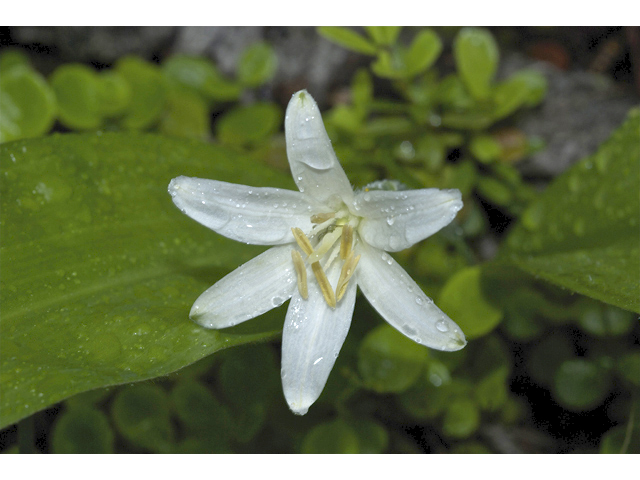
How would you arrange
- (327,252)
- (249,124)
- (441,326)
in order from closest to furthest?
(441,326)
(327,252)
(249,124)

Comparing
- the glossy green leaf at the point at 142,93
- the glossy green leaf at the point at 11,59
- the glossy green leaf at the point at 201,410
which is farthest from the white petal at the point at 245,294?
the glossy green leaf at the point at 11,59

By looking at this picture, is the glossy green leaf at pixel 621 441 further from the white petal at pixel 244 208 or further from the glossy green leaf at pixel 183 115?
the glossy green leaf at pixel 183 115

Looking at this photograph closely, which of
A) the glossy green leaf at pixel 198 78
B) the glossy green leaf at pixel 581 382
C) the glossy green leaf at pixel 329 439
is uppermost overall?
the glossy green leaf at pixel 198 78

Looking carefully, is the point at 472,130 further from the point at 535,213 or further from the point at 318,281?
the point at 318,281

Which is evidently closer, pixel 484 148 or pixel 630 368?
pixel 630 368

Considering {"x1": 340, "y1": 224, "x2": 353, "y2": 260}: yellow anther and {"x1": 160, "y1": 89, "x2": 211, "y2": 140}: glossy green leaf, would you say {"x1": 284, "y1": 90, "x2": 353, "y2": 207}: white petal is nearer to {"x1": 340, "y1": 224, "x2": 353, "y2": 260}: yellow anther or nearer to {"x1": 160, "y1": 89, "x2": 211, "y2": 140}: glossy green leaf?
{"x1": 340, "y1": 224, "x2": 353, "y2": 260}: yellow anther

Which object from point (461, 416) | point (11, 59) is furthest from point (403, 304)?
point (11, 59)

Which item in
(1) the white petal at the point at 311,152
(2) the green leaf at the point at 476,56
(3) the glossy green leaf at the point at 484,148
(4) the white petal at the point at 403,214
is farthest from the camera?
(3) the glossy green leaf at the point at 484,148

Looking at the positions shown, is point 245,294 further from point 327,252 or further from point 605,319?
point 605,319

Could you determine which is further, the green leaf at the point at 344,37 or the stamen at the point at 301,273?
the green leaf at the point at 344,37
